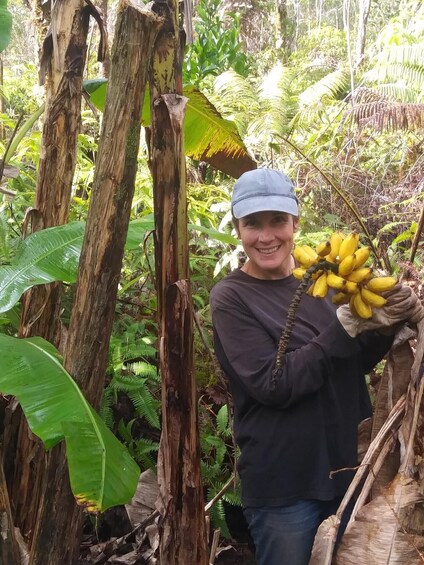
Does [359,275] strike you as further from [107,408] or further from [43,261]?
[107,408]

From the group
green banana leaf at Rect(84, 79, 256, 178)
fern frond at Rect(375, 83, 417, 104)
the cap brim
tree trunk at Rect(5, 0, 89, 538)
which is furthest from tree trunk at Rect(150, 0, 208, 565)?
fern frond at Rect(375, 83, 417, 104)

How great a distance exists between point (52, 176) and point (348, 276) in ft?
3.41

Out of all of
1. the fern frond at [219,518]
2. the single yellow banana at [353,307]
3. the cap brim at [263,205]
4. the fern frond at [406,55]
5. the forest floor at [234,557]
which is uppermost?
the fern frond at [406,55]

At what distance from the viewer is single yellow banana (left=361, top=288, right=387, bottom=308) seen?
1194 millimetres

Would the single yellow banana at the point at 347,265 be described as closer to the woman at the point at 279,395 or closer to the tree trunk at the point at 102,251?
the woman at the point at 279,395

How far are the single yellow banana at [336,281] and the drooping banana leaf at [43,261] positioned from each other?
2.46ft

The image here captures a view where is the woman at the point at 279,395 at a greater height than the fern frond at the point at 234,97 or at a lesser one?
lesser

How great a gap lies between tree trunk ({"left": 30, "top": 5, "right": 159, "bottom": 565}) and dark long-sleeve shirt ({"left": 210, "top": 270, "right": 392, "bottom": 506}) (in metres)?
Answer: 0.35

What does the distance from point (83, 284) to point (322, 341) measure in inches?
24.0

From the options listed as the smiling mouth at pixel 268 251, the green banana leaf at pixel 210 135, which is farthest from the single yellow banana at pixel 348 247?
the green banana leaf at pixel 210 135

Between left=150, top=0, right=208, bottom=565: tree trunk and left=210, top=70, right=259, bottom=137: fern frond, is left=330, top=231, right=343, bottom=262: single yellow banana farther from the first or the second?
left=210, top=70, right=259, bottom=137: fern frond

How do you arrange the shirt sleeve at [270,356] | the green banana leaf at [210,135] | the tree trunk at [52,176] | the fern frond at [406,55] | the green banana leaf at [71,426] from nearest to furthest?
the green banana leaf at [71,426] < the shirt sleeve at [270,356] < the tree trunk at [52,176] < the green banana leaf at [210,135] < the fern frond at [406,55]

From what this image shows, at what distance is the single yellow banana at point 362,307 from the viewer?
123cm

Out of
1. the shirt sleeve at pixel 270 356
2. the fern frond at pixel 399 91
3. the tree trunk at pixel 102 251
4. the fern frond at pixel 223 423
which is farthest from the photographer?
the fern frond at pixel 399 91
